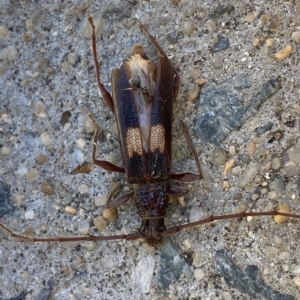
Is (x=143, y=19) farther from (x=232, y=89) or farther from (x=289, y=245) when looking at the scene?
(x=289, y=245)

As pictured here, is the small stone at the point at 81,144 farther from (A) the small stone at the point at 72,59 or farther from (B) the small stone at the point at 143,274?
(B) the small stone at the point at 143,274

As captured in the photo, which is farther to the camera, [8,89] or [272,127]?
[8,89]

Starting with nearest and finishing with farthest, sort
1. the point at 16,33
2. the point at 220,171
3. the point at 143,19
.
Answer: the point at 220,171
the point at 143,19
the point at 16,33

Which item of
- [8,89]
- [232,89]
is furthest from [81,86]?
[232,89]

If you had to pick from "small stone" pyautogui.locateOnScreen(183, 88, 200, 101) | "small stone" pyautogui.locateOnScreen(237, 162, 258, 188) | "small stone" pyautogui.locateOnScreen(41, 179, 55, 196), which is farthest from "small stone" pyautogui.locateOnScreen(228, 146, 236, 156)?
"small stone" pyautogui.locateOnScreen(41, 179, 55, 196)

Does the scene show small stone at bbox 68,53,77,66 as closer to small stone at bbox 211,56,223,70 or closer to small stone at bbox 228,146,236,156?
small stone at bbox 211,56,223,70

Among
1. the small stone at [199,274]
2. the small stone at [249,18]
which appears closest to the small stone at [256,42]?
the small stone at [249,18]

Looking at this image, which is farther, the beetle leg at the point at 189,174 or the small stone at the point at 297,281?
the beetle leg at the point at 189,174
